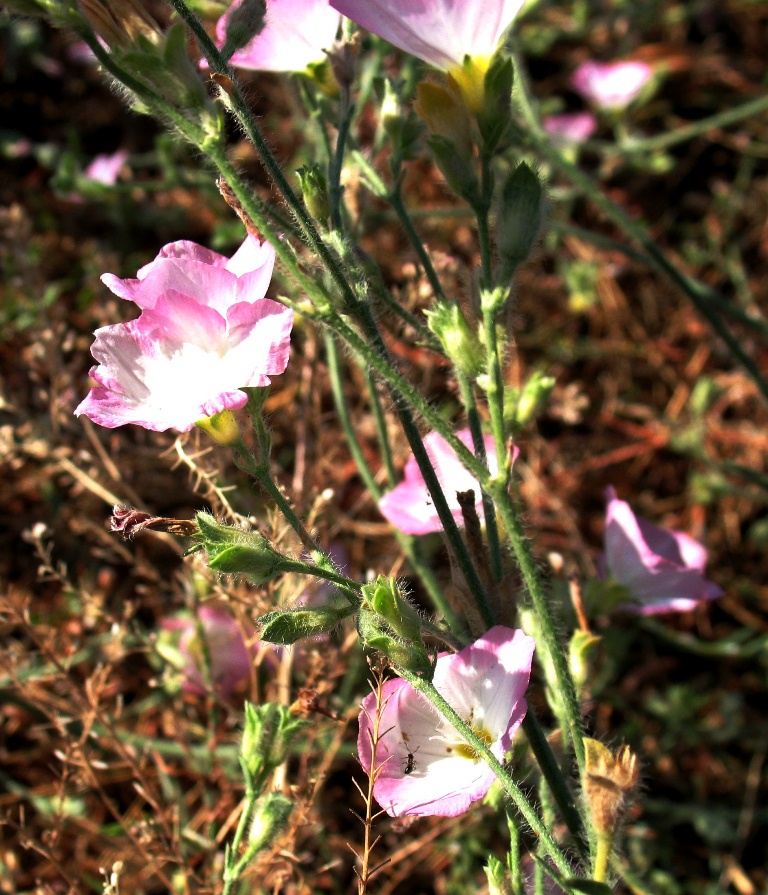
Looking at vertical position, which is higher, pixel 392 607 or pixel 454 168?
pixel 454 168

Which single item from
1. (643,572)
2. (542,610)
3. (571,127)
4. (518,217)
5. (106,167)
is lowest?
(643,572)

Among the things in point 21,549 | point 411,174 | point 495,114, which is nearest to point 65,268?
point 21,549

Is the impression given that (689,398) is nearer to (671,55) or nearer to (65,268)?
(671,55)

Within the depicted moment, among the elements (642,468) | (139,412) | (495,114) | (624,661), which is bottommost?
(624,661)

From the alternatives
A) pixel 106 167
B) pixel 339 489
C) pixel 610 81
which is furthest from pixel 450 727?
pixel 610 81

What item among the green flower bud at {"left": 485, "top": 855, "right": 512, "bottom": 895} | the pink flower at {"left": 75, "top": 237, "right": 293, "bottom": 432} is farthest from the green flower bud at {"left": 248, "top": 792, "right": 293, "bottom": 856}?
the pink flower at {"left": 75, "top": 237, "right": 293, "bottom": 432}

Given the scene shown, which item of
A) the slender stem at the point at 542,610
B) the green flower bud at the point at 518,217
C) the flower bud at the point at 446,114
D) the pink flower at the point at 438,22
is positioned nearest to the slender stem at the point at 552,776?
the slender stem at the point at 542,610

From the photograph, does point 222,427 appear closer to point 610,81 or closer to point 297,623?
point 297,623

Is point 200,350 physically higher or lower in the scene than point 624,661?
higher

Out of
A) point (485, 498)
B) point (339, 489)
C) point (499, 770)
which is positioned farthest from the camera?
point (339, 489)
